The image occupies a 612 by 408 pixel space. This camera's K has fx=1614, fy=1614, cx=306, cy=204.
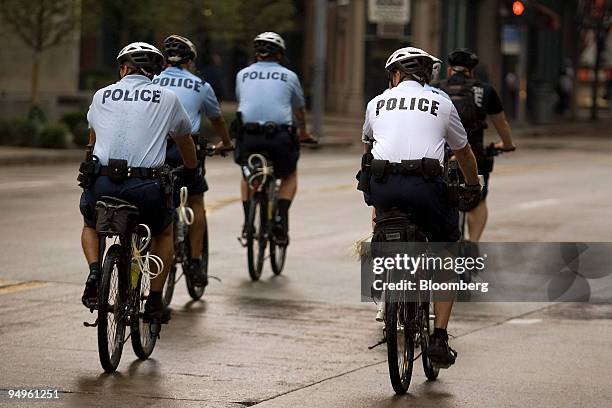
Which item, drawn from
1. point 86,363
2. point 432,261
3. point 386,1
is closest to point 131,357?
point 86,363

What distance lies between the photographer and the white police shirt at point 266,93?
13.7 metres

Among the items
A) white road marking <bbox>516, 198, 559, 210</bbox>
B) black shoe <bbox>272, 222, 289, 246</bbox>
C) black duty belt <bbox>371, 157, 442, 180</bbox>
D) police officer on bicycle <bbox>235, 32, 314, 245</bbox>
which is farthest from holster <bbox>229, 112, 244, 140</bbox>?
white road marking <bbox>516, 198, 559, 210</bbox>

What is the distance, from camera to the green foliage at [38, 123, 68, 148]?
101 feet

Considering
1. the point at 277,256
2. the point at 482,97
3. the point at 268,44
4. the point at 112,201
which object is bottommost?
the point at 277,256

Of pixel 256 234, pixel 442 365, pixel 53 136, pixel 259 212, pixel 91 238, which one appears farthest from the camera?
pixel 53 136

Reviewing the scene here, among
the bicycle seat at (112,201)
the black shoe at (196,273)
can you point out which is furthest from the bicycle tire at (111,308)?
the black shoe at (196,273)

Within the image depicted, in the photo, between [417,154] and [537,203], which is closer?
[417,154]

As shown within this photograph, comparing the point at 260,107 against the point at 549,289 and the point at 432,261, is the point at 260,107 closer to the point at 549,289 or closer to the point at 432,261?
the point at 549,289

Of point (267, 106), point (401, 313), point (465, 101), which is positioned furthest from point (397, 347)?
point (267, 106)

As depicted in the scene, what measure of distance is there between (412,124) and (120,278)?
1.87 m

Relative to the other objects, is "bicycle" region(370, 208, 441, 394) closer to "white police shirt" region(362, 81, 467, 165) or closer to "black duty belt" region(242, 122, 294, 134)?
"white police shirt" region(362, 81, 467, 165)

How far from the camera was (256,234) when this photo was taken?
1378 centimetres

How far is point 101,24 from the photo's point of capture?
46.8m

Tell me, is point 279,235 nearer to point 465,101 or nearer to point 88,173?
point 465,101
